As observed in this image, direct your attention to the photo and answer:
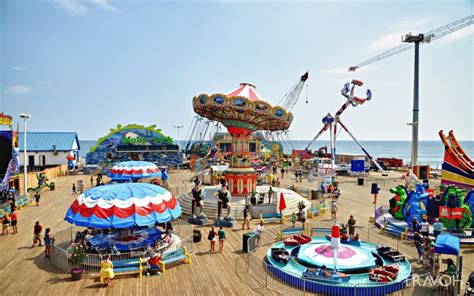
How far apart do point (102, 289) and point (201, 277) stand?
10.1 feet

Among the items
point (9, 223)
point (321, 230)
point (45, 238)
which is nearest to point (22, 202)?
point (9, 223)

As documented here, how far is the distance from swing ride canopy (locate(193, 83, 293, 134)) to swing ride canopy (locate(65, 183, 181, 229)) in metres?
9.33

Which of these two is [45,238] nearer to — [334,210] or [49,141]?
[334,210]

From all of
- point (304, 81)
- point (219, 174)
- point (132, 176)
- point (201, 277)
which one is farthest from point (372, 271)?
point (304, 81)

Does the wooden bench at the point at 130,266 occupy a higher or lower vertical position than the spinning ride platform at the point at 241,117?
lower

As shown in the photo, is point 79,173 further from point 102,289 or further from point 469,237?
point 469,237

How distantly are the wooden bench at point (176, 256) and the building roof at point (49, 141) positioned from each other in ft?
130

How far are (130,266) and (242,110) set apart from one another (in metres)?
12.1

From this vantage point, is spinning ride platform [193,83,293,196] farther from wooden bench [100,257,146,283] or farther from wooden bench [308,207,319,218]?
wooden bench [100,257,146,283]

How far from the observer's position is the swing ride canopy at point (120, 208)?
11.6 metres

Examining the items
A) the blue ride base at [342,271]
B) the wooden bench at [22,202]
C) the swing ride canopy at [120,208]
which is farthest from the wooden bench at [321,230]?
the wooden bench at [22,202]

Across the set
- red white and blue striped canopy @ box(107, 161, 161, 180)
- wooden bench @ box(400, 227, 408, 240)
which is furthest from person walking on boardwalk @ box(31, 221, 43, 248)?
wooden bench @ box(400, 227, 408, 240)

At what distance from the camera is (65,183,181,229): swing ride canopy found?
459 inches

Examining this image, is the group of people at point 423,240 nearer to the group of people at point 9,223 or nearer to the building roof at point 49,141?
the group of people at point 9,223
